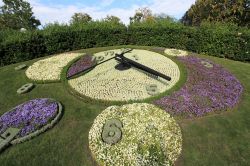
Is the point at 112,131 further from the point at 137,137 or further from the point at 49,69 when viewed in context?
the point at 49,69

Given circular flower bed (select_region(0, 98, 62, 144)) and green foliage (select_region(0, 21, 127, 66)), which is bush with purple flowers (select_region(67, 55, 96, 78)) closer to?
circular flower bed (select_region(0, 98, 62, 144))

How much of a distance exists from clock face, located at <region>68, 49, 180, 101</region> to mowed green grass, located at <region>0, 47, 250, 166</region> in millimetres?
1797

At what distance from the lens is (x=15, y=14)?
2667 inches

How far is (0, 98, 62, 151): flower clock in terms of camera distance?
1431 centimetres

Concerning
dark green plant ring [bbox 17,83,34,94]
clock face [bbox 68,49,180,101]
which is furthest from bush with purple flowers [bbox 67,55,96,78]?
dark green plant ring [bbox 17,83,34,94]

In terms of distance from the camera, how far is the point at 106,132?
1384 cm

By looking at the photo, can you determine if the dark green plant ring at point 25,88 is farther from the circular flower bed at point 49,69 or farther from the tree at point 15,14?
the tree at point 15,14

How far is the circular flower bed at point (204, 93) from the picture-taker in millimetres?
16281

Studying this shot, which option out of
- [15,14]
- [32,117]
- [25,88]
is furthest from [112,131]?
[15,14]

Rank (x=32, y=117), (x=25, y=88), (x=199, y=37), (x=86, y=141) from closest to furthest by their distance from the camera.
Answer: (x=86, y=141) < (x=32, y=117) < (x=25, y=88) < (x=199, y=37)

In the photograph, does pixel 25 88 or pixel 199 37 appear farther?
pixel 199 37

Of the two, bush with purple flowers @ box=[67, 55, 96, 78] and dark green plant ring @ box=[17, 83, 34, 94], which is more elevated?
bush with purple flowers @ box=[67, 55, 96, 78]

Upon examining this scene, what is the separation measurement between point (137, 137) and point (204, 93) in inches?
306

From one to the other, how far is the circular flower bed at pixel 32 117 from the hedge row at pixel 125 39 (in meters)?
14.9
